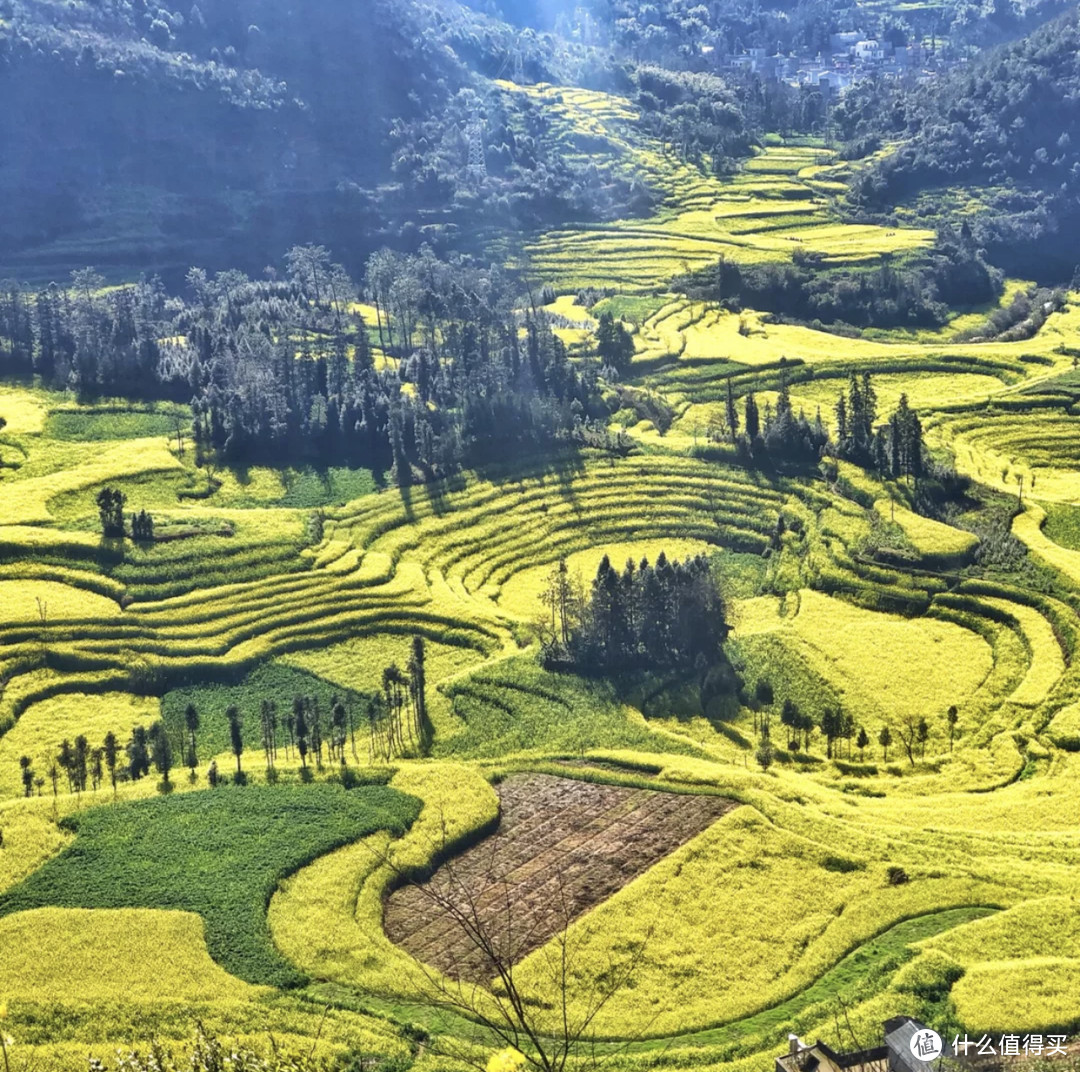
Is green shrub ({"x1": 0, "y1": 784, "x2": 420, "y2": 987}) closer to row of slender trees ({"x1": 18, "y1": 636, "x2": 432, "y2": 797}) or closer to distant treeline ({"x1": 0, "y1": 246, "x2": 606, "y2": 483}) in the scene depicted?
row of slender trees ({"x1": 18, "y1": 636, "x2": 432, "y2": 797})

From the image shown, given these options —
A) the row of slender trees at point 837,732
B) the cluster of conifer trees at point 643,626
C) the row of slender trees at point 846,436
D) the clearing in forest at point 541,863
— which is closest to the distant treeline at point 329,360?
the row of slender trees at point 846,436

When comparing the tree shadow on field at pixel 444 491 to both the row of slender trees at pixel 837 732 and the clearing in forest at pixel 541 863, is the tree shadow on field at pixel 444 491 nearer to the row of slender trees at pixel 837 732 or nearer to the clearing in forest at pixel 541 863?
the row of slender trees at pixel 837 732

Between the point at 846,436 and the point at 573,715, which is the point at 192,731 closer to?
the point at 573,715

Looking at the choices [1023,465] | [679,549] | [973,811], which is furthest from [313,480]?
[973,811]

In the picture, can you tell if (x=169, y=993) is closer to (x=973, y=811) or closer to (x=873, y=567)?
(x=973, y=811)

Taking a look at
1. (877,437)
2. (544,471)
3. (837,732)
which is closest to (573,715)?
(837,732)
